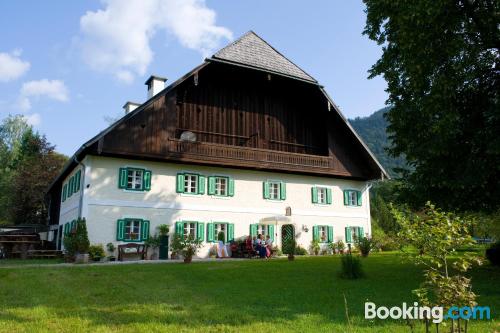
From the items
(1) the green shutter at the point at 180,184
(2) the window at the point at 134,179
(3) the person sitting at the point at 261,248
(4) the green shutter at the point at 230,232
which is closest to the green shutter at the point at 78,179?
(2) the window at the point at 134,179

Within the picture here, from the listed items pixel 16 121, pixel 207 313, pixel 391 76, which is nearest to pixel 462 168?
pixel 391 76

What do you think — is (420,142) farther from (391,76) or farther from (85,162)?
(85,162)

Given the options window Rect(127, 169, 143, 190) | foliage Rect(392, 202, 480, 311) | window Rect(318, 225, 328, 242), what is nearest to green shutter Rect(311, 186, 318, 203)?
window Rect(318, 225, 328, 242)

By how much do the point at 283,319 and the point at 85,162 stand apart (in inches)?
592

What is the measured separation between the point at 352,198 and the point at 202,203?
9530 millimetres

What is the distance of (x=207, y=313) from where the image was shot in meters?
6.07

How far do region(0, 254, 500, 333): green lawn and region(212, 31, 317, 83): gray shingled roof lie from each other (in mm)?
12356

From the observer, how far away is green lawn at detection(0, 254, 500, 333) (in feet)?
17.7

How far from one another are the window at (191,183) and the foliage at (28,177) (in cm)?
1915

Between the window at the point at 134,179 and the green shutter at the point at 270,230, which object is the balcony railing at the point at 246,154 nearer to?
the window at the point at 134,179

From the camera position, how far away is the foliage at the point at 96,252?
17.2m

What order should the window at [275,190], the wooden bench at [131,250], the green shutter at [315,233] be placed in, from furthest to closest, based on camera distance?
the green shutter at [315,233] → the window at [275,190] → the wooden bench at [131,250]

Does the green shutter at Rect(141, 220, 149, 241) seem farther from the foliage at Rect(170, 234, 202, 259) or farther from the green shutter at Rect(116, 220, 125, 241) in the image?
the foliage at Rect(170, 234, 202, 259)

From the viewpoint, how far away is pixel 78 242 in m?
16.8
